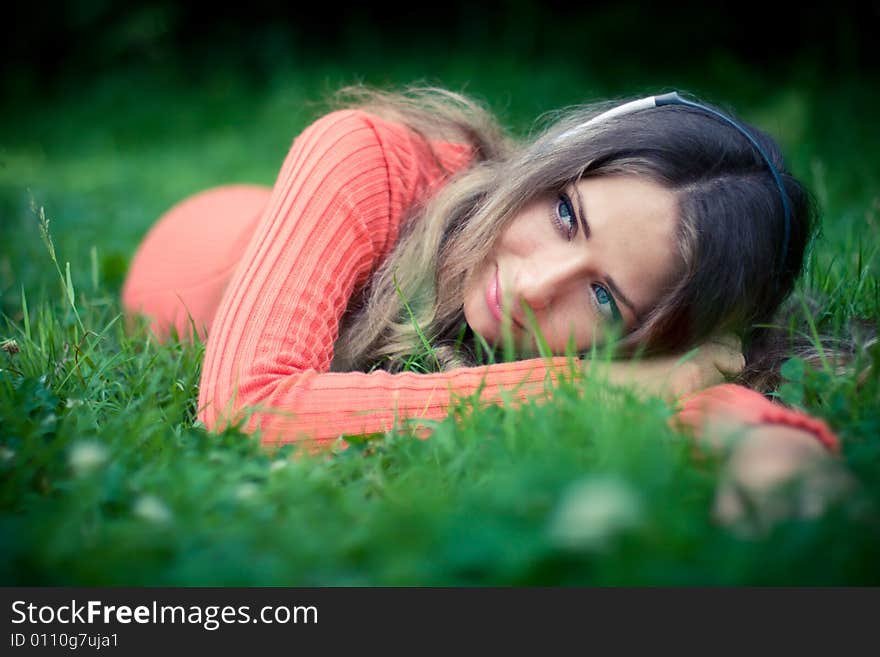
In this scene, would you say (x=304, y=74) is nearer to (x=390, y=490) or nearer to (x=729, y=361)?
(x=729, y=361)

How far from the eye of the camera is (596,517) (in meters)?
1.03

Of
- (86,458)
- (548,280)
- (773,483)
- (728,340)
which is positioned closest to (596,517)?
(773,483)

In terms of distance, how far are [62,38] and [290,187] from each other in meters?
7.79

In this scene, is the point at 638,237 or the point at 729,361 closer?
the point at 638,237

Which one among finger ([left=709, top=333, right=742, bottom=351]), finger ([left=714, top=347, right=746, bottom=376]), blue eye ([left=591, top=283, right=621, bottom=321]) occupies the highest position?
blue eye ([left=591, top=283, right=621, bottom=321])

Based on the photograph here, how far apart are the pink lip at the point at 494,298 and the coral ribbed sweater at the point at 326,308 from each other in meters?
0.24

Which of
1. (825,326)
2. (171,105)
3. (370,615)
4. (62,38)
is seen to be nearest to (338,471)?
(370,615)

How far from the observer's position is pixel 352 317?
2410 mm

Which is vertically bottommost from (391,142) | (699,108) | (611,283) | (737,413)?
(737,413)

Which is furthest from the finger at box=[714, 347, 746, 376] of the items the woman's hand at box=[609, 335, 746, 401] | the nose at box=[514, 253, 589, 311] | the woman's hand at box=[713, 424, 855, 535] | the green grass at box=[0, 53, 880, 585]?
the woman's hand at box=[713, 424, 855, 535]

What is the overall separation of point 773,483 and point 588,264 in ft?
2.95

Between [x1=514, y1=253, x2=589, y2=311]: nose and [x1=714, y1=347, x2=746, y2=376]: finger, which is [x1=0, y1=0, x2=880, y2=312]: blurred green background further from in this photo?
[x1=514, y1=253, x2=589, y2=311]: nose

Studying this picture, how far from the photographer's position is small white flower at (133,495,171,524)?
1289mm

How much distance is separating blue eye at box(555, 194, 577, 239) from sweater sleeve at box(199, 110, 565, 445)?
0.39 meters
